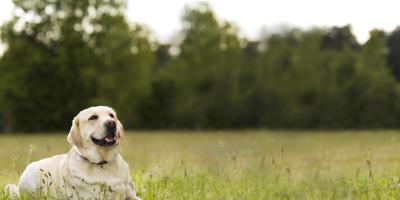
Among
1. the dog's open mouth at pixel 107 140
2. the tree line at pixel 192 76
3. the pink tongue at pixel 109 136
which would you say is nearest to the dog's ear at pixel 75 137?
the dog's open mouth at pixel 107 140

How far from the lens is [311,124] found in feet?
147

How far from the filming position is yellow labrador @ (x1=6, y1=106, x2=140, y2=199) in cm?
692

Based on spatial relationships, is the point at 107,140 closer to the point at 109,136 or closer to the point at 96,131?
the point at 109,136

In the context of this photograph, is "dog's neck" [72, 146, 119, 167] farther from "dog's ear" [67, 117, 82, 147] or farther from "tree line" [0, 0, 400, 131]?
"tree line" [0, 0, 400, 131]

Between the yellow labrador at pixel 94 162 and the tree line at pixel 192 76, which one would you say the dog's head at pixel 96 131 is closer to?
the yellow labrador at pixel 94 162

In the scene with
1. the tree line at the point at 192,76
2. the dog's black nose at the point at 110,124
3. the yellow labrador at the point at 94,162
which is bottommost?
the yellow labrador at the point at 94,162

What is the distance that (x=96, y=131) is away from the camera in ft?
22.8

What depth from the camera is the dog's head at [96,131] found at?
6.89 m

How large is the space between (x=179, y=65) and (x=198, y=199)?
1655 inches

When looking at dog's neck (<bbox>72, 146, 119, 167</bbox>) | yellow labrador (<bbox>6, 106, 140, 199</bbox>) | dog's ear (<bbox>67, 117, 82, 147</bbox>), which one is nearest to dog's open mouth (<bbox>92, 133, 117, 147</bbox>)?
yellow labrador (<bbox>6, 106, 140, 199</bbox>)

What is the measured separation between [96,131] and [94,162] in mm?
382

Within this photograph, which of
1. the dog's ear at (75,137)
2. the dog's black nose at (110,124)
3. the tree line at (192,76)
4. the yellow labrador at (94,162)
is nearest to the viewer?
the dog's black nose at (110,124)

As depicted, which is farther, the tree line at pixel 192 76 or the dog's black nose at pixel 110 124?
the tree line at pixel 192 76

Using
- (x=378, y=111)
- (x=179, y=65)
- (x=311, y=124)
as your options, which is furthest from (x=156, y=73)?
(x=378, y=111)
